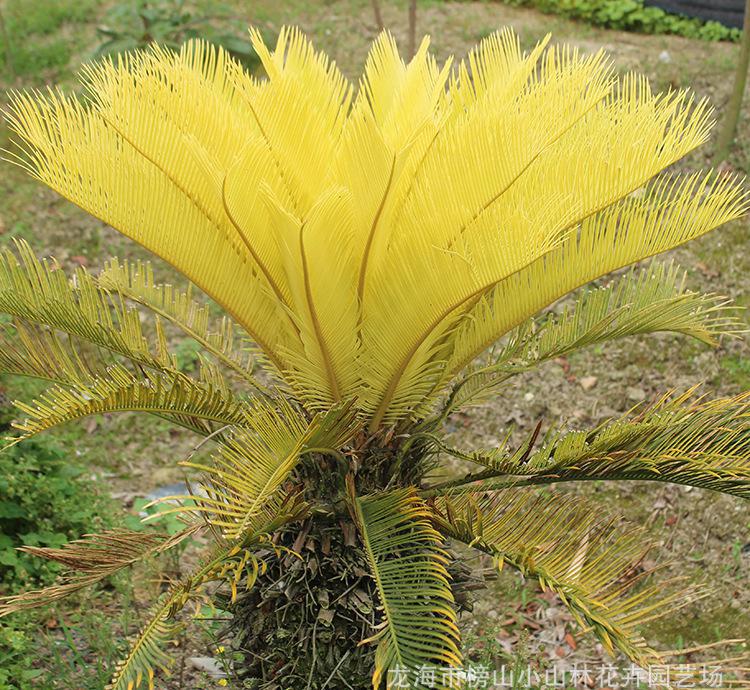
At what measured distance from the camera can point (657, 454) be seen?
107 inches

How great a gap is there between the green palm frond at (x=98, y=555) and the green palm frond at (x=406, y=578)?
0.56m

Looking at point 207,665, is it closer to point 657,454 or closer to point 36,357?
point 36,357

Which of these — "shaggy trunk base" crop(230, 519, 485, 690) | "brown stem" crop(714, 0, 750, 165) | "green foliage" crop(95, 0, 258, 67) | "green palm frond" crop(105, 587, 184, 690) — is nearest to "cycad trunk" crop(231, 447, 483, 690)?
"shaggy trunk base" crop(230, 519, 485, 690)

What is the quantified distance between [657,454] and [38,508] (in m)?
2.66

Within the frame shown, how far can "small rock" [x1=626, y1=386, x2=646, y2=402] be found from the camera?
5.13m

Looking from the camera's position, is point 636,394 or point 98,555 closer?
point 98,555

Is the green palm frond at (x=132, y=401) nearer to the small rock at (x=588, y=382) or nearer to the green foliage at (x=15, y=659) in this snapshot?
the green foliage at (x=15, y=659)

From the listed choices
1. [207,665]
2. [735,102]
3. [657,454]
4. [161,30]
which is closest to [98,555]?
[207,665]

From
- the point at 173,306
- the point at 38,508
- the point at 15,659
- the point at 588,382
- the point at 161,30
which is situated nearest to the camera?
the point at 173,306

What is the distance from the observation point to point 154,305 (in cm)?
330

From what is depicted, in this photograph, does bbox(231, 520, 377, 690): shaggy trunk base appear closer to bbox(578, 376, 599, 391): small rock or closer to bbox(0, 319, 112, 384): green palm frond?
bbox(0, 319, 112, 384): green palm frond

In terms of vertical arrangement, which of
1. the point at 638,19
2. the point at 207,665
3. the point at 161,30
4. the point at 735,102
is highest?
the point at 638,19

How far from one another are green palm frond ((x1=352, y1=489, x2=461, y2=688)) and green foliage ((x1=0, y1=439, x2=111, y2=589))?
5.50 ft

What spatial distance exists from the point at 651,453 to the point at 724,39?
6168mm
